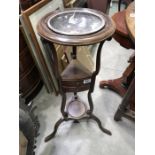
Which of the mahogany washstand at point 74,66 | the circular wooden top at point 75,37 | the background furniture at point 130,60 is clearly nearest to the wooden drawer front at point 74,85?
the mahogany washstand at point 74,66

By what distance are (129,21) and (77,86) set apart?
0.57 meters

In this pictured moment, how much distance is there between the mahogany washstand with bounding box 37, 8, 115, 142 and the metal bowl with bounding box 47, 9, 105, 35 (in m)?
0.02

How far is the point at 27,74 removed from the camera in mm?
1786

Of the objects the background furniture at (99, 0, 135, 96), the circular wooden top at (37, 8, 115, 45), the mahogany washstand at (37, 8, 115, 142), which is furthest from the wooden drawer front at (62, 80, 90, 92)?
the background furniture at (99, 0, 135, 96)

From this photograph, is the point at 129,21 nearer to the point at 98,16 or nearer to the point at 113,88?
the point at 98,16

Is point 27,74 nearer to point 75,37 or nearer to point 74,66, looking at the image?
point 74,66

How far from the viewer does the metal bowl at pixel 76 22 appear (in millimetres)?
1068

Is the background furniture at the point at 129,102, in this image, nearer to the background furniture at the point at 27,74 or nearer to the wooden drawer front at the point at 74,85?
the wooden drawer front at the point at 74,85

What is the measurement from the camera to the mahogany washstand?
39.8 inches

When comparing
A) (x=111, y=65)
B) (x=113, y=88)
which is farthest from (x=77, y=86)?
(x=111, y=65)

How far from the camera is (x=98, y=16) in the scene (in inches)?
47.5

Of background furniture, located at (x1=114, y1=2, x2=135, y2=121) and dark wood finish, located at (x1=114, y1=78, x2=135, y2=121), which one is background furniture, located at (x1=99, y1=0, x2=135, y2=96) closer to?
background furniture, located at (x1=114, y1=2, x2=135, y2=121)

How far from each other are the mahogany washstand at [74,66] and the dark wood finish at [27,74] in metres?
0.35

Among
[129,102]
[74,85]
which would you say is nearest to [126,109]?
[129,102]
